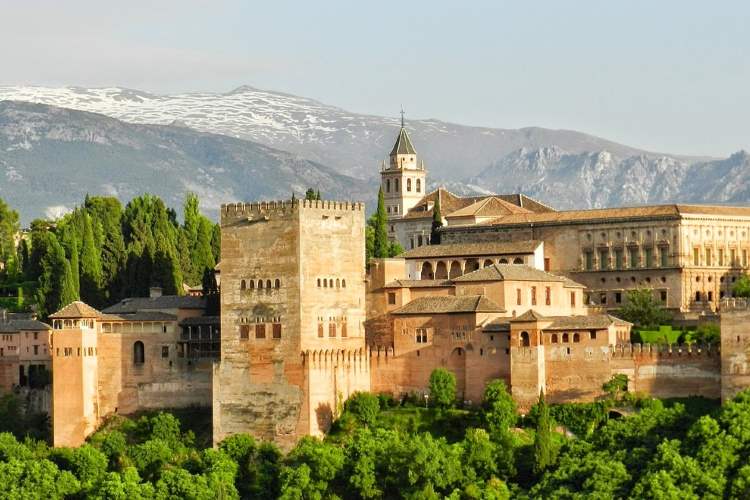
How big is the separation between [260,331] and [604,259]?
21.4 metres

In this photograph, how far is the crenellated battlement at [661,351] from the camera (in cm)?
7281

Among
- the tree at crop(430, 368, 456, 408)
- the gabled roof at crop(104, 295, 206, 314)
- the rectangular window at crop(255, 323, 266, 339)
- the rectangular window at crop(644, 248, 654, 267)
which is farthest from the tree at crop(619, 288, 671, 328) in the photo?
the gabled roof at crop(104, 295, 206, 314)

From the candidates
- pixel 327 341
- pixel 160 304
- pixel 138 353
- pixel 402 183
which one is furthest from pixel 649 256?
pixel 402 183

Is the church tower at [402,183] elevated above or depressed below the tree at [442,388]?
above

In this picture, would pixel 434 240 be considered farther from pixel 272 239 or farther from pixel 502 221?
pixel 272 239

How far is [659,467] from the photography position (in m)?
64.2

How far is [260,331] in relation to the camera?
76.8 m

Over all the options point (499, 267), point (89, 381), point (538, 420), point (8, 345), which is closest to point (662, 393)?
point (538, 420)

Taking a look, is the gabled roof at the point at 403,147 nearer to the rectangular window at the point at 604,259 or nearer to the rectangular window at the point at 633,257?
the rectangular window at the point at 604,259

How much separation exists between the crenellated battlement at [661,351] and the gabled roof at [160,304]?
20143 mm

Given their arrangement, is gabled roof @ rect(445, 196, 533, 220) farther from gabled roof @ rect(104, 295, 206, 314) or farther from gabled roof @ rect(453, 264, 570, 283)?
gabled roof @ rect(104, 295, 206, 314)

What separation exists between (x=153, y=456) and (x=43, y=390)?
12.1 metres

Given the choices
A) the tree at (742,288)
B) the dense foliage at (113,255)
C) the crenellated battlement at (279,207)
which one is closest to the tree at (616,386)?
the crenellated battlement at (279,207)

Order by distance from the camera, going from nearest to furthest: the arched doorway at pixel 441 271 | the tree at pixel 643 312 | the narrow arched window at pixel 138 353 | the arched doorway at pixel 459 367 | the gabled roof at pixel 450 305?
the arched doorway at pixel 459 367, the gabled roof at pixel 450 305, the narrow arched window at pixel 138 353, the tree at pixel 643 312, the arched doorway at pixel 441 271
